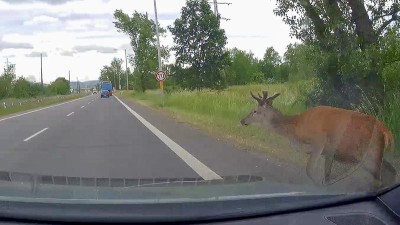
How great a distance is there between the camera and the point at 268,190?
3730 millimetres

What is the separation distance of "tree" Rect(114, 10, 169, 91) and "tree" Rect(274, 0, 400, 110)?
46.4 meters

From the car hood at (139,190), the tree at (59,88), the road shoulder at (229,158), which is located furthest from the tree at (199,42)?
the tree at (59,88)

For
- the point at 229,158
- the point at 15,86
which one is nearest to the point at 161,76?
the point at 229,158

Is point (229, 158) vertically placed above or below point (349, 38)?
below

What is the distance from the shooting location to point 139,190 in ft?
12.6

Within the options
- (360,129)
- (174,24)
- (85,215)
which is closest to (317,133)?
(360,129)

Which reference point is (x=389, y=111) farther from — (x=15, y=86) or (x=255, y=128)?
(x=15, y=86)

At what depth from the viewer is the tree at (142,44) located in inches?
2411

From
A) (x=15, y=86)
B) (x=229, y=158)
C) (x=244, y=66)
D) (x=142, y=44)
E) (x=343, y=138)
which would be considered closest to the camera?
(x=343, y=138)

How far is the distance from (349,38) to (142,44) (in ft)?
170

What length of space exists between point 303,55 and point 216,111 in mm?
9548

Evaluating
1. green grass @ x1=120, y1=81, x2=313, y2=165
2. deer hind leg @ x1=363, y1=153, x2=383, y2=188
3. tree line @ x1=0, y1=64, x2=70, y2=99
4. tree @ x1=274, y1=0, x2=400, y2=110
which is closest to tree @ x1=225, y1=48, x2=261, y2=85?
tree line @ x1=0, y1=64, x2=70, y2=99

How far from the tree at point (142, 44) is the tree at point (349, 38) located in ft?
152

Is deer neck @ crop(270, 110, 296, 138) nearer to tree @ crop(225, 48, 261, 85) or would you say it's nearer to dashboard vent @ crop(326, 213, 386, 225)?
dashboard vent @ crop(326, 213, 386, 225)
